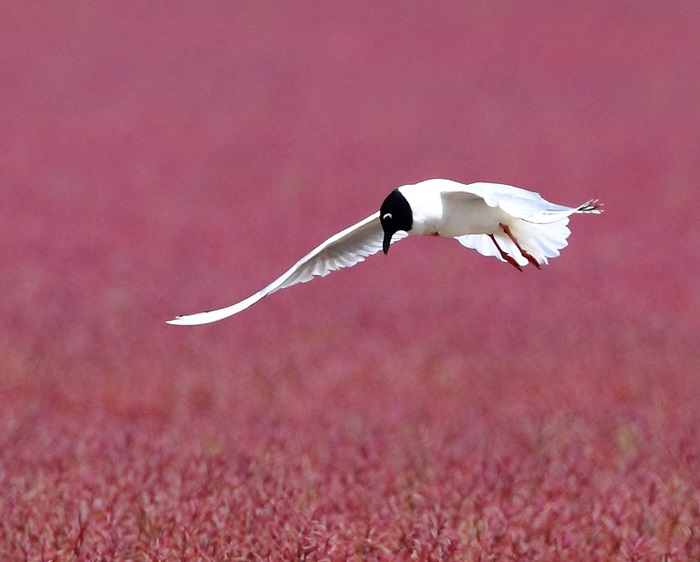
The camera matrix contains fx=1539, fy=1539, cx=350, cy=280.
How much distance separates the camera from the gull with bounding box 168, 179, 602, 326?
14.4 ft

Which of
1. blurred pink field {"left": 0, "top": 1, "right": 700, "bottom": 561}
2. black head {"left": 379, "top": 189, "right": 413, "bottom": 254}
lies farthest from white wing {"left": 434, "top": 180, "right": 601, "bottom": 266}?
blurred pink field {"left": 0, "top": 1, "right": 700, "bottom": 561}

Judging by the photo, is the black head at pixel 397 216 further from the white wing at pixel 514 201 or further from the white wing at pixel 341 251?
the white wing at pixel 341 251

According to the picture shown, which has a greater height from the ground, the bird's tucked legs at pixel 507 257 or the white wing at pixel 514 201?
the white wing at pixel 514 201

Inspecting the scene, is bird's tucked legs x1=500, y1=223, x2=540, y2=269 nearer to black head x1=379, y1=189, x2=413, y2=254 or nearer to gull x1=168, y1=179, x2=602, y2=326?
gull x1=168, y1=179, x2=602, y2=326

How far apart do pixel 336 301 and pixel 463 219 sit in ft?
15.5

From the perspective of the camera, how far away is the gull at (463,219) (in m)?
4.39

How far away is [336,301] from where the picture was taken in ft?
30.4

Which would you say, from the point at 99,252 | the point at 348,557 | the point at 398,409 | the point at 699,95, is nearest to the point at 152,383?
the point at 398,409

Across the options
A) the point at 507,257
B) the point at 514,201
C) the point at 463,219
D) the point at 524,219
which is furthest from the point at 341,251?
the point at 524,219

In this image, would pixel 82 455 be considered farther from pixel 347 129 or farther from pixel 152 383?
pixel 347 129

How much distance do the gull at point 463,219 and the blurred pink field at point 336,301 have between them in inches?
28.2

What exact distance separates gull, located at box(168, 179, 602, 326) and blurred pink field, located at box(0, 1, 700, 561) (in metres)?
0.72

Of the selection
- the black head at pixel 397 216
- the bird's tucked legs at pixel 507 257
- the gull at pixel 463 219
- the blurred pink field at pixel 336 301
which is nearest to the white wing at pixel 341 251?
the gull at pixel 463 219

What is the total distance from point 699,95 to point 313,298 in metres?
7.34
